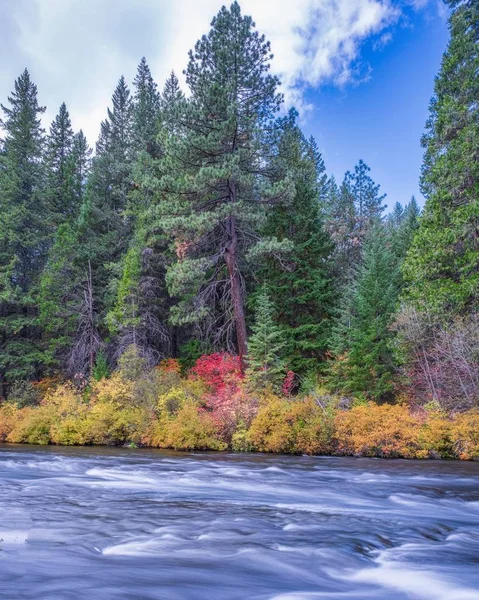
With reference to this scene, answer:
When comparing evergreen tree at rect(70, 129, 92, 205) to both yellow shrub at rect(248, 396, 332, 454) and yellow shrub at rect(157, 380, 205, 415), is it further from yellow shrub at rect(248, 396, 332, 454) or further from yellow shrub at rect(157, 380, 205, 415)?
yellow shrub at rect(248, 396, 332, 454)

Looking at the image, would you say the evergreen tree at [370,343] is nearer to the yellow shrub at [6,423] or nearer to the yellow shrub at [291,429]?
the yellow shrub at [291,429]

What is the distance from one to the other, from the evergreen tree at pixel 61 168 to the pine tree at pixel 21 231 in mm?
1899

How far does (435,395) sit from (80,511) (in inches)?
467

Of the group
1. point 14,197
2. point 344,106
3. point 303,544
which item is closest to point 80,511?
point 303,544

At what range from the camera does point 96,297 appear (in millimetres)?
28031

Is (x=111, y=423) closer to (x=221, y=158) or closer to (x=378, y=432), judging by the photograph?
(x=378, y=432)

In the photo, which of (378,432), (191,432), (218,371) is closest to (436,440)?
(378,432)

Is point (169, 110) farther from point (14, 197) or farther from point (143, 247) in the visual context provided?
point (14, 197)

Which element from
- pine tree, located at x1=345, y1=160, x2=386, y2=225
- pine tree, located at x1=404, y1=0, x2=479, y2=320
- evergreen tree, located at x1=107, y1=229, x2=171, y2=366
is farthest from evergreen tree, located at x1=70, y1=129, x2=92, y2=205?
pine tree, located at x1=404, y1=0, x2=479, y2=320

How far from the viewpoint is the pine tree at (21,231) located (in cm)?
2647

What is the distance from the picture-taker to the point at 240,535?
5.50 metres

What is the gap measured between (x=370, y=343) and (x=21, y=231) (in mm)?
22290

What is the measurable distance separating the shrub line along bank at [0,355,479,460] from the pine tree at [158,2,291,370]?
3.38 metres

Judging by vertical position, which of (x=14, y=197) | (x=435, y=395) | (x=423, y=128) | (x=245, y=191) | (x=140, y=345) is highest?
(x=423, y=128)
